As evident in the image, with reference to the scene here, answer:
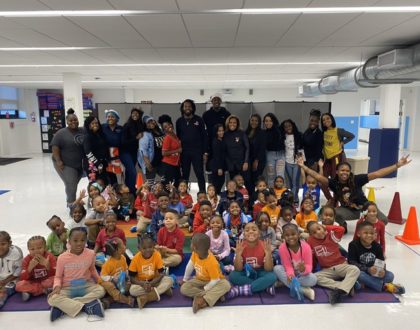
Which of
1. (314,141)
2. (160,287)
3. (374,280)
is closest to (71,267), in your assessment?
(160,287)

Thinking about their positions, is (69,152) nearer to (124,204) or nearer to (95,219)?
(124,204)

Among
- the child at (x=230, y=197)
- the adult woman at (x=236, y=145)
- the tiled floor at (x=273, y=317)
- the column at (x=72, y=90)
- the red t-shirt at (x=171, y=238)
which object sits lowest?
the tiled floor at (x=273, y=317)

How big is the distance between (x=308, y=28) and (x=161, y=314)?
167 inches

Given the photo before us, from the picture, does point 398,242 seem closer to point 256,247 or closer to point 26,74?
point 256,247

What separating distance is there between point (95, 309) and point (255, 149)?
3.43 m

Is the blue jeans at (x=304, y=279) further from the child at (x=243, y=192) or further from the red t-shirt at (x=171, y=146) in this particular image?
the red t-shirt at (x=171, y=146)

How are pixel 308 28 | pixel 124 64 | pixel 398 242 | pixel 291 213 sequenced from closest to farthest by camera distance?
1. pixel 291 213
2. pixel 398 242
3. pixel 308 28
4. pixel 124 64

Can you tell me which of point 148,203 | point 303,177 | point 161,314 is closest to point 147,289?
point 161,314

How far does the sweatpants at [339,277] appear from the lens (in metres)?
2.89

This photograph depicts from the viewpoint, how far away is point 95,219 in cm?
388

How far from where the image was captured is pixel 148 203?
450cm

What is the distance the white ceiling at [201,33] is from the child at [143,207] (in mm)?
2336

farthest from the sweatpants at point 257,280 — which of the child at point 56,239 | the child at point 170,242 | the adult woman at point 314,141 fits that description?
the adult woman at point 314,141

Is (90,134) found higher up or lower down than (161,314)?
higher up
